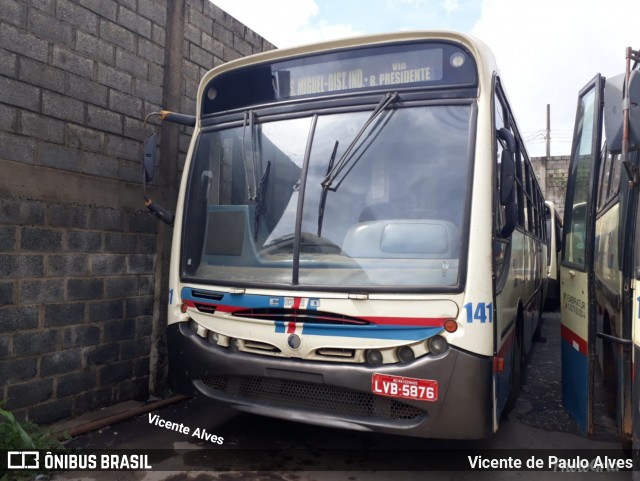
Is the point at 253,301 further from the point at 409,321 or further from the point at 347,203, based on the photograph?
the point at 409,321

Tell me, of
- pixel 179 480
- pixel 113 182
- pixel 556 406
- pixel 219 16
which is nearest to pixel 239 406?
pixel 179 480

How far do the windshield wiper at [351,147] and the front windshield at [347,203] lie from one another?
0.03 ft

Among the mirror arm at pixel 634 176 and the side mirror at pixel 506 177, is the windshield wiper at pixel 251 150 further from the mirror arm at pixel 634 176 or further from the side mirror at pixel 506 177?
the mirror arm at pixel 634 176

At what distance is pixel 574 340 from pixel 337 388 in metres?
2.02

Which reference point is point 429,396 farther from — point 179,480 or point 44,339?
A: point 44,339

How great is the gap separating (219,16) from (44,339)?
394cm

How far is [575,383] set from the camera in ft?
13.3

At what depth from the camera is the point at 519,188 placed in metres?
4.89

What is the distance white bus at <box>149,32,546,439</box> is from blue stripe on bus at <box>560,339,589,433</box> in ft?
1.59

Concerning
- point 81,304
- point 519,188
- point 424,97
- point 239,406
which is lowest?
point 239,406

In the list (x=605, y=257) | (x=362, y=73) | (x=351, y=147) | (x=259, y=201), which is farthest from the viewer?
(x=605, y=257)

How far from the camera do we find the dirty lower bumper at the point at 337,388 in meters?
3.14

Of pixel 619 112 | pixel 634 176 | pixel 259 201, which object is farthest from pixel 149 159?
pixel 634 176

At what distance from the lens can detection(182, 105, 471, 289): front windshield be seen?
3383 millimetres
